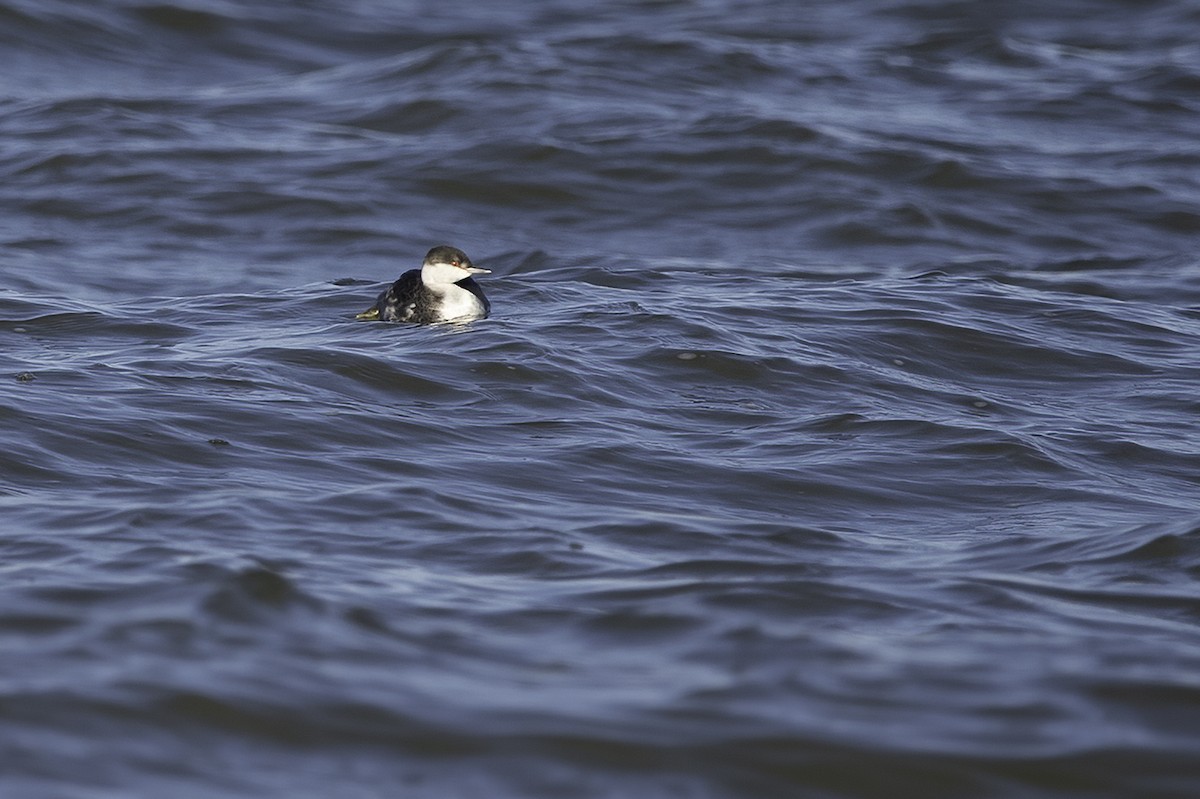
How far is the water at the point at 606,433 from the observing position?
469cm

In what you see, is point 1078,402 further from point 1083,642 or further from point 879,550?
point 1083,642

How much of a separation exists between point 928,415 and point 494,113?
27.4 ft

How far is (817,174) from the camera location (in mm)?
14016

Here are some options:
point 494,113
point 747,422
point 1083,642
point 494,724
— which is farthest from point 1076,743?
point 494,113

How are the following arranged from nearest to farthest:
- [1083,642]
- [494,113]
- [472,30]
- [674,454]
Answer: [1083,642] → [674,454] → [494,113] → [472,30]

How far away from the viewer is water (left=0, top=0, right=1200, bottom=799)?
4.69 metres

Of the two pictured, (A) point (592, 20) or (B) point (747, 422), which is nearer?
(B) point (747, 422)

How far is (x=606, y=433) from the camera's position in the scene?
7750 millimetres

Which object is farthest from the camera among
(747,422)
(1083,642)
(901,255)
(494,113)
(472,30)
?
(472,30)

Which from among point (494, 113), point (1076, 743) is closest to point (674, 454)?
point (1076, 743)

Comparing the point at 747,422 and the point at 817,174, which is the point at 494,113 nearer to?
the point at 817,174

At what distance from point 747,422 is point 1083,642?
297 centimetres

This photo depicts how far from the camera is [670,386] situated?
865 centimetres

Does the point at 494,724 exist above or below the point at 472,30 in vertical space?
below
